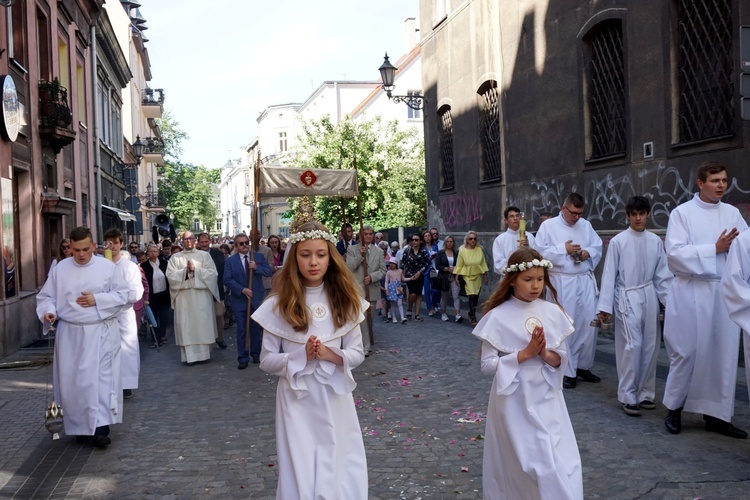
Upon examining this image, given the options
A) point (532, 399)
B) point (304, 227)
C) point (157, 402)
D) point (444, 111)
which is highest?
point (444, 111)

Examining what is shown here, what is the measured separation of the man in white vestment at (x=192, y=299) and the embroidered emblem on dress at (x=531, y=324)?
Answer: 8.18 m

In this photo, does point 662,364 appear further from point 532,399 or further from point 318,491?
point 318,491

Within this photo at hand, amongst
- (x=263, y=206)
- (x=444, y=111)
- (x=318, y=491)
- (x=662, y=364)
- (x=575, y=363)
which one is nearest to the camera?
(x=318, y=491)

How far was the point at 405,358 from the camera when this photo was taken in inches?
450

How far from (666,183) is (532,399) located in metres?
8.26

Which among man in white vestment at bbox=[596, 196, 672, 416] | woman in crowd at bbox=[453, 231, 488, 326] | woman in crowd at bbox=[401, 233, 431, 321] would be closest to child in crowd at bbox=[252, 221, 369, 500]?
man in white vestment at bbox=[596, 196, 672, 416]

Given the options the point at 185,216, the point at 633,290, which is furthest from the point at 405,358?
the point at 185,216

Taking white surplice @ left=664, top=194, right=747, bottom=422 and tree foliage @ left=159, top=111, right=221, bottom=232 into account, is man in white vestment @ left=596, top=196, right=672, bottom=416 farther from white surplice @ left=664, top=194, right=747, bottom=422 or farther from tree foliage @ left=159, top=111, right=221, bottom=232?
tree foliage @ left=159, top=111, right=221, bottom=232

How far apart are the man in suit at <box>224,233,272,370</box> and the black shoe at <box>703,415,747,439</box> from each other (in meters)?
6.44

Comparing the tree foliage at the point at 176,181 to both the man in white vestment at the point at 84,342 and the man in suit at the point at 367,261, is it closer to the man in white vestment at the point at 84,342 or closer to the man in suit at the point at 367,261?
the man in suit at the point at 367,261

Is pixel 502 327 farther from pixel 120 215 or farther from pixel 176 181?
pixel 176 181

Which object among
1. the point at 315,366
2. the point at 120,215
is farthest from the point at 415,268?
the point at 120,215

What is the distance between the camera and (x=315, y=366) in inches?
160

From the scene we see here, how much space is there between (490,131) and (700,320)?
12.2m
